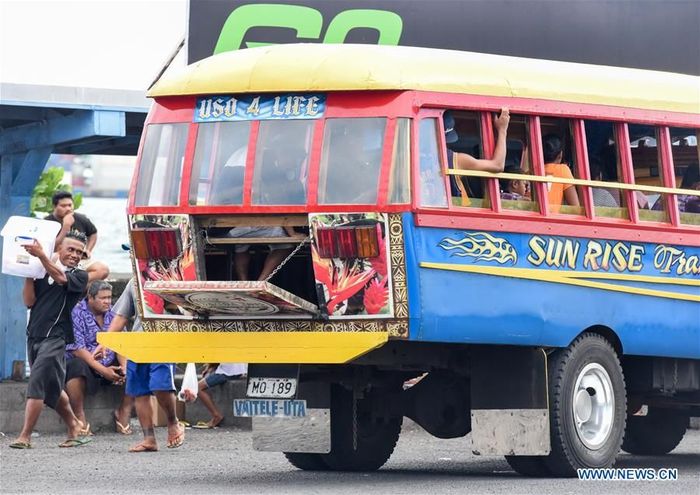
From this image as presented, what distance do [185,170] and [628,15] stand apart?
10134mm

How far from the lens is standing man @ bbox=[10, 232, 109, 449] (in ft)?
45.8

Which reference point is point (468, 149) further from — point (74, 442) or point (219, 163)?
point (74, 442)

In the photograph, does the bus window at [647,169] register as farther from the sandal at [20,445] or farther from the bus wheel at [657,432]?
the sandal at [20,445]

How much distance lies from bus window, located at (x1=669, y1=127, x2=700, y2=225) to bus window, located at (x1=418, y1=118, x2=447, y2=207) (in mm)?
2292

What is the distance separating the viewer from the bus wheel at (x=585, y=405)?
1149 cm

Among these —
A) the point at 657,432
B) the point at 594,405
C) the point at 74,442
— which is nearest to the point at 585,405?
the point at 594,405

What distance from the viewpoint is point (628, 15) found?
20.3 metres

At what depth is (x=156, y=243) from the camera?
1148cm

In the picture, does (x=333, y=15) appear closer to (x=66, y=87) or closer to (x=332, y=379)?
(x=66, y=87)

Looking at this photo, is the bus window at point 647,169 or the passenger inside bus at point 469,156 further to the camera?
the bus window at point 647,169

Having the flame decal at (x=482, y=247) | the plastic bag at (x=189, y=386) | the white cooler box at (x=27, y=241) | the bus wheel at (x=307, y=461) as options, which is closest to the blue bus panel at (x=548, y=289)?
the flame decal at (x=482, y=247)

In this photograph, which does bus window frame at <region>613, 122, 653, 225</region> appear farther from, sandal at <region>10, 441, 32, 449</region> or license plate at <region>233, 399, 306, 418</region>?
sandal at <region>10, 441, 32, 449</region>

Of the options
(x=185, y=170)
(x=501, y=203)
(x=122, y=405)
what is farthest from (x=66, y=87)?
(x=501, y=203)

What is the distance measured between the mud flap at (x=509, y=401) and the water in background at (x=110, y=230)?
48.0 meters
